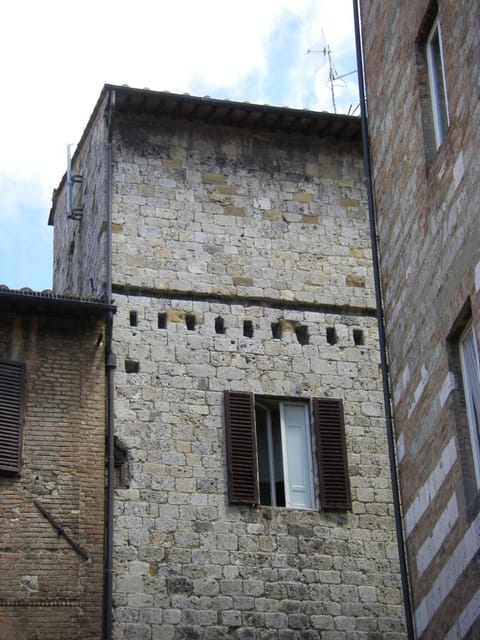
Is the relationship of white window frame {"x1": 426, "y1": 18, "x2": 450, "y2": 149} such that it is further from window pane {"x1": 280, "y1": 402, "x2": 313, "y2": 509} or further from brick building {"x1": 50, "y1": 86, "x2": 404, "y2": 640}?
window pane {"x1": 280, "y1": 402, "x2": 313, "y2": 509}

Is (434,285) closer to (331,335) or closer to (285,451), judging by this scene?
(285,451)

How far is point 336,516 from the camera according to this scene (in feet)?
57.9

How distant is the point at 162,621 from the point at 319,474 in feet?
8.89

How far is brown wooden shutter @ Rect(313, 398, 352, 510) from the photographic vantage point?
17688mm

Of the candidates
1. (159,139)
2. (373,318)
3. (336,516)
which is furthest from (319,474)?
(159,139)

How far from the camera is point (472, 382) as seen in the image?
11.5 metres

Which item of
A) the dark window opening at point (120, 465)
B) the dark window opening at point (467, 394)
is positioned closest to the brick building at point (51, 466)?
the dark window opening at point (120, 465)

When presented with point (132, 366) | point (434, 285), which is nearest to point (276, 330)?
point (132, 366)

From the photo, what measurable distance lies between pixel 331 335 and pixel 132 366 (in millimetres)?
2735

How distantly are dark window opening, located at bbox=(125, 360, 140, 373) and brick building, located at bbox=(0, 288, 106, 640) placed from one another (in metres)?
0.37

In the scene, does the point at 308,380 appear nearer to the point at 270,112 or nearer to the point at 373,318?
the point at 373,318

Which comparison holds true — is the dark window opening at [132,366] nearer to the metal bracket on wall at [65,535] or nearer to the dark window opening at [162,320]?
the dark window opening at [162,320]

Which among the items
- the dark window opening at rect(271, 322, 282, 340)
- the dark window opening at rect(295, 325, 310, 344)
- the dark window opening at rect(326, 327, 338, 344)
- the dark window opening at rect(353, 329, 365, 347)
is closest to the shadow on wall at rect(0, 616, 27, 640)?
the dark window opening at rect(271, 322, 282, 340)

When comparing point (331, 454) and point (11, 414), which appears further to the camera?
point (331, 454)
